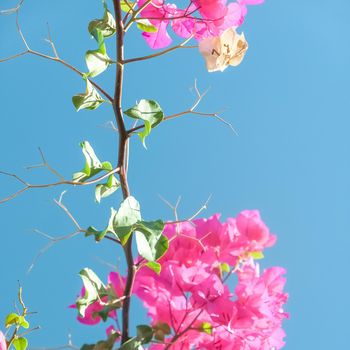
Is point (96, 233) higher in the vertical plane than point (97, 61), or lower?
lower

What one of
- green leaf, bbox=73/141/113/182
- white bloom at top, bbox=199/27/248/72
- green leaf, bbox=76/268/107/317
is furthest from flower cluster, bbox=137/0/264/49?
green leaf, bbox=76/268/107/317

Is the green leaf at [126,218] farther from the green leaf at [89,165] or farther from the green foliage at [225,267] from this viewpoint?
the green foliage at [225,267]

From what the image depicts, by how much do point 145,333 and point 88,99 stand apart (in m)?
0.26

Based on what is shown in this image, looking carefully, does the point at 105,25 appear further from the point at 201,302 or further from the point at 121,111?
the point at 201,302

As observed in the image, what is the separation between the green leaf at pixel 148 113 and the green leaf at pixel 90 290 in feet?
0.55

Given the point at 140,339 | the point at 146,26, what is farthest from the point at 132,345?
the point at 146,26

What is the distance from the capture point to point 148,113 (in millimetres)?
606

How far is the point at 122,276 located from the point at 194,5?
327 millimetres

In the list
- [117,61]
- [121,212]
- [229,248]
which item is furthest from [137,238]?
[229,248]

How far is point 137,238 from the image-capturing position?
1.81 ft

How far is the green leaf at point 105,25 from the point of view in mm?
615

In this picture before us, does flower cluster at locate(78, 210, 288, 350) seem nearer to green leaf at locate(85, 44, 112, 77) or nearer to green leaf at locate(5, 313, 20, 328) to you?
green leaf at locate(5, 313, 20, 328)

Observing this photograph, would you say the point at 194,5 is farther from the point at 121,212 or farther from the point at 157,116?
the point at 121,212

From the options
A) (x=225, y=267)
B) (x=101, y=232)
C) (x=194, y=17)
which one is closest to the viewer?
(x=101, y=232)
